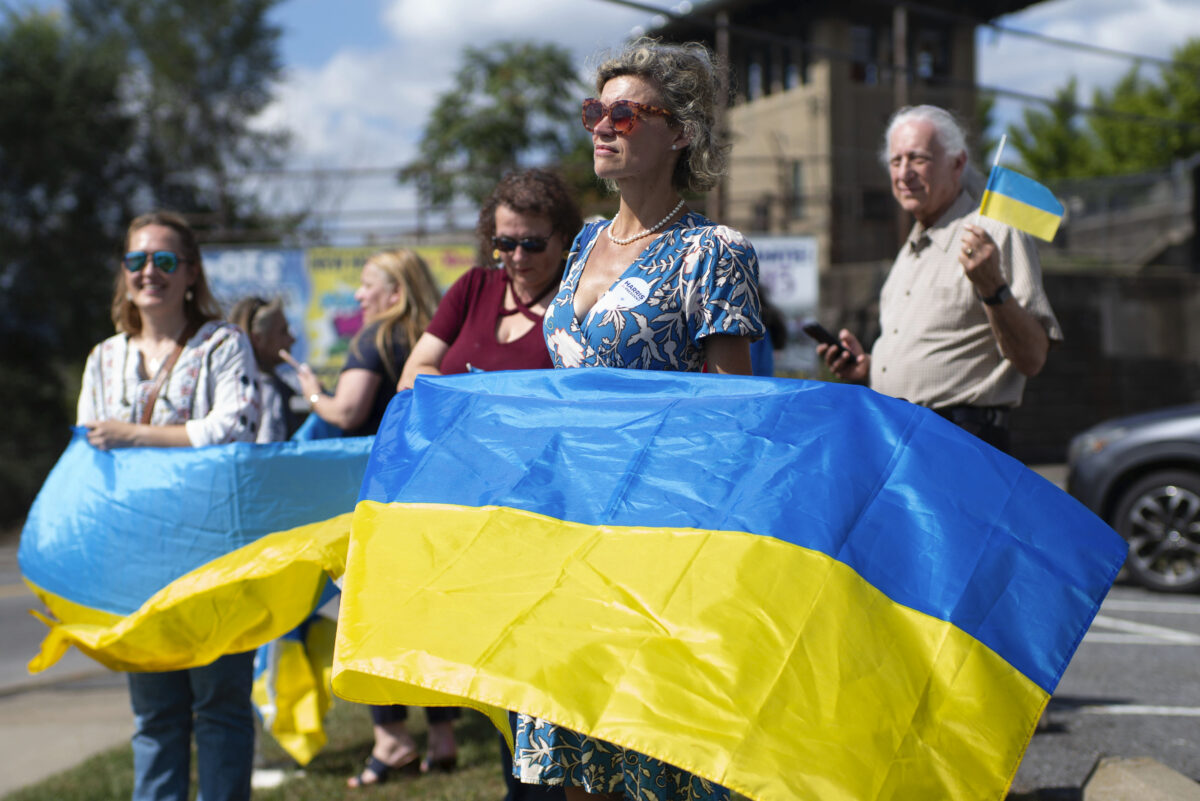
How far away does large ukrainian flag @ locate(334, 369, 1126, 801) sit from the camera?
175 cm

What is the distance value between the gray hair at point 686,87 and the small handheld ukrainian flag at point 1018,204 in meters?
0.96

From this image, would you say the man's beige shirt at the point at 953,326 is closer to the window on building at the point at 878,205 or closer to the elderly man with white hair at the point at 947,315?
the elderly man with white hair at the point at 947,315

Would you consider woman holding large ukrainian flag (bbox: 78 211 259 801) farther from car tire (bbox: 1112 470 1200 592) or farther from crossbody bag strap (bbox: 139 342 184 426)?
car tire (bbox: 1112 470 1200 592)

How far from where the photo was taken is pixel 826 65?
90.6ft

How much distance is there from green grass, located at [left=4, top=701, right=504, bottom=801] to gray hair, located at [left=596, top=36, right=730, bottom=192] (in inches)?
99.0

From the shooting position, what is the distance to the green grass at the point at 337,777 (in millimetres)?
4164

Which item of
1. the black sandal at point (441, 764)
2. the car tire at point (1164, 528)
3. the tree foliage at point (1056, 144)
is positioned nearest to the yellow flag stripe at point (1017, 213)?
the black sandal at point (441, 764)

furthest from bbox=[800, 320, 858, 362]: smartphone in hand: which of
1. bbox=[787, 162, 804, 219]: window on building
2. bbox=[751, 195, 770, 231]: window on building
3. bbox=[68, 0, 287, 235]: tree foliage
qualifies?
bbox=[68, 0, 287, 235]: tree foliage

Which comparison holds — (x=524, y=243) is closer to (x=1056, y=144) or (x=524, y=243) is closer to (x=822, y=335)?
(x=822, y=335)

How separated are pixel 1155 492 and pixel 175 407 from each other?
7057mm

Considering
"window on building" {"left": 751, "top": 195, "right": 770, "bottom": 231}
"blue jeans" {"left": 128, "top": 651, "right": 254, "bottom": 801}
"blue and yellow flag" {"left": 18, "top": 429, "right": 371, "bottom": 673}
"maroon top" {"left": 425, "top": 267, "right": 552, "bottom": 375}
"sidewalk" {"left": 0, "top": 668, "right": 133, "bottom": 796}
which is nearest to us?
"blue and yellow flag" {"left": 18, "top": 429, "right": 371, "bottom": 673}

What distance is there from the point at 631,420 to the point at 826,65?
2743 centimetres

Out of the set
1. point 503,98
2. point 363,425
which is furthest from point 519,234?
point 503,98

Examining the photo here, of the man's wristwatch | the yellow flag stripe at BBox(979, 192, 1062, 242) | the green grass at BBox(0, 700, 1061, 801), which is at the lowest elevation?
the green grass at BBox(0, 700, 1061, 801)
